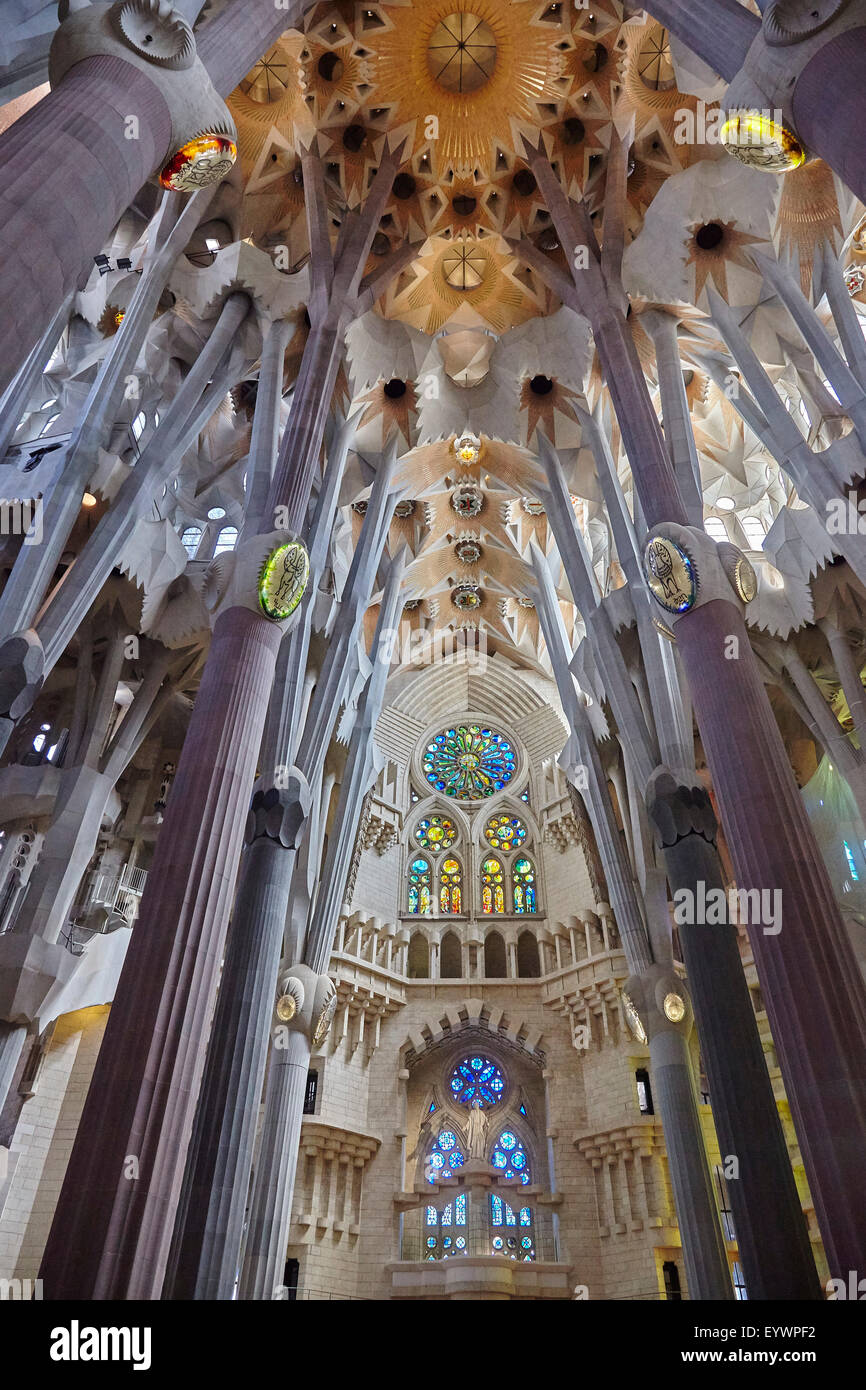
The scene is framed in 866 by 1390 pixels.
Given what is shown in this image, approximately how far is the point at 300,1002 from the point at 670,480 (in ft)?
35.8

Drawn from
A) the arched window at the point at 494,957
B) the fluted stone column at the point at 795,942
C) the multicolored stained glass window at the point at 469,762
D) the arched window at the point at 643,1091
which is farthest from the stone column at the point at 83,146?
the multicolored stained glass window at the point at 469,762

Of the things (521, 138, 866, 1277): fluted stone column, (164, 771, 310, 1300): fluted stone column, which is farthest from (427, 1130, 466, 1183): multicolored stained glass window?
(521, 138, 866, 1277): fluted stone column

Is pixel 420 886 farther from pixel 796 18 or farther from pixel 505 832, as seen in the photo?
pixel 796 18

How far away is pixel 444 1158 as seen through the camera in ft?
69.6

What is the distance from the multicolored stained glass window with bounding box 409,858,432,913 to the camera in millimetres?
24609

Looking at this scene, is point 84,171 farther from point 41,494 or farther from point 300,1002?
point 300,1002

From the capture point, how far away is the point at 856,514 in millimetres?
12453

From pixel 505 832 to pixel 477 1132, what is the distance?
8415 millimetres

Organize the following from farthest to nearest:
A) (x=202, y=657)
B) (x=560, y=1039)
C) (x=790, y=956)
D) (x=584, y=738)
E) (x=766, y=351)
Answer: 1. (x=560, y=1039)
2. (x=584, y=738)
3. (x=202, y=657)
4. (x=766, y=351)
5. (x=790, y=956)

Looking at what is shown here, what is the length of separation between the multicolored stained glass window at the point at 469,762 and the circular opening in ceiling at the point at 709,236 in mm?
16203

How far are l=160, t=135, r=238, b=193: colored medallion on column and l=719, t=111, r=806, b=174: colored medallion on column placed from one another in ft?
14.1

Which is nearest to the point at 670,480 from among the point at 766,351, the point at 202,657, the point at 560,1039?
the point at 766,351

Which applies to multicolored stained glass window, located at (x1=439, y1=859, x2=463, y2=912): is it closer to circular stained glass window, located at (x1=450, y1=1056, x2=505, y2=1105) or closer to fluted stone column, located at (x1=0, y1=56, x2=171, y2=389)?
circular stained glass window, located at (x1=450, y1=1056, x2=505, y2=1105)

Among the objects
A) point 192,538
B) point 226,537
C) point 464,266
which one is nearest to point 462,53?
point 464,266
